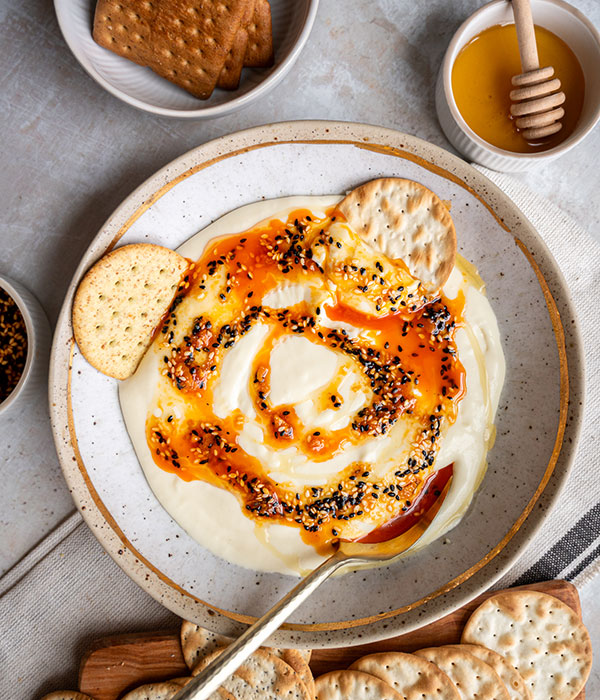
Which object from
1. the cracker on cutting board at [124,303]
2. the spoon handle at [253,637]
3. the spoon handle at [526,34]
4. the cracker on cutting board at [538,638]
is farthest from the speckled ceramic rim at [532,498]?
the spoon handle at [526,34]

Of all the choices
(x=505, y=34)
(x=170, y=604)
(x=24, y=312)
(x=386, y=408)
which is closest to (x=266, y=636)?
(x=170, y=604)

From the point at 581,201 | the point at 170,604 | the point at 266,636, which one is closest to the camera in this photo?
the point at 266,636

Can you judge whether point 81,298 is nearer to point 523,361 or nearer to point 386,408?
point 386,408

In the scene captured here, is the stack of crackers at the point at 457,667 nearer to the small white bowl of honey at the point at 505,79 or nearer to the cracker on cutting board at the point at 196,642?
the cracker on cutting board at the point at 196,642

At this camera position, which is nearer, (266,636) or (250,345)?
(266,636)

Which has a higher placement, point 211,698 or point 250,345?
point 250,345

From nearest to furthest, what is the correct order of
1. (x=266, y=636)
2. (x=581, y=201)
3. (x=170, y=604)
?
(x=266, y=636) → (x=170, y=604) → (x=581, y=201)

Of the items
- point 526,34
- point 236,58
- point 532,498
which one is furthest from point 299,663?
point 526,34
